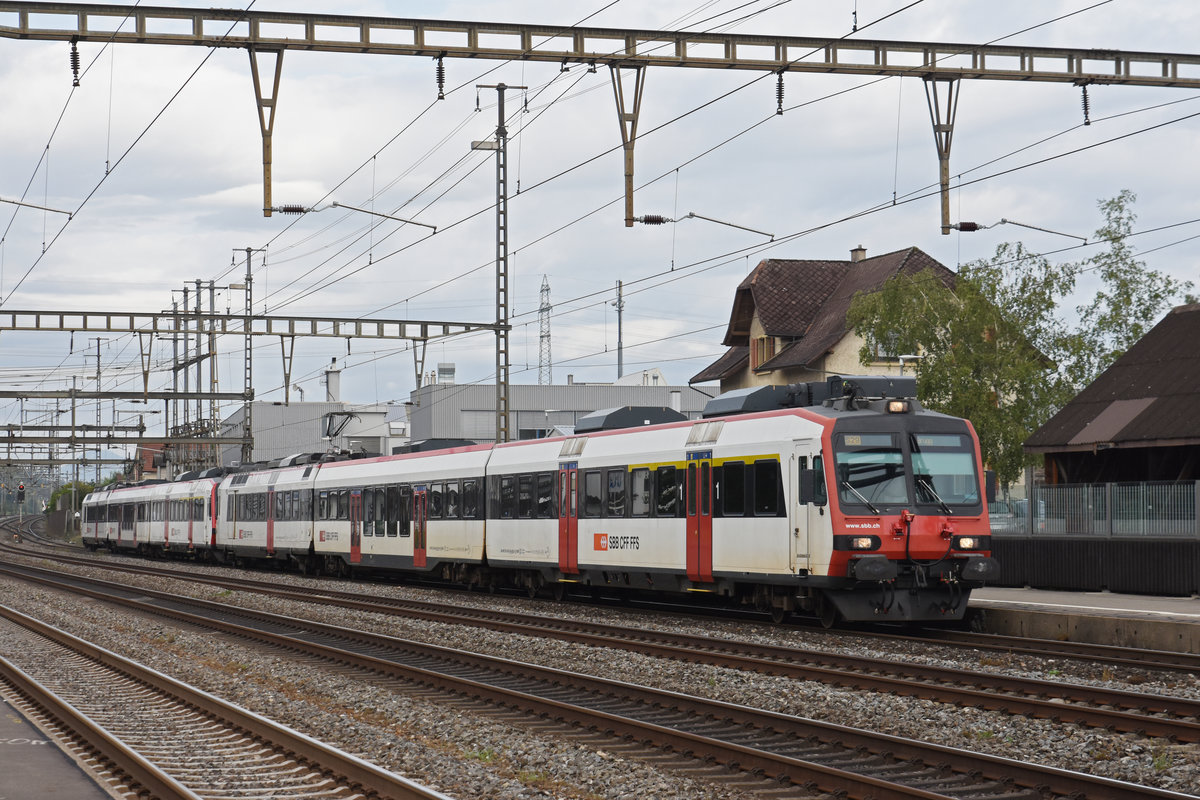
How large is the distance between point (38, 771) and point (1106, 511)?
20.8m

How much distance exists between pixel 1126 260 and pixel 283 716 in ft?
94.3

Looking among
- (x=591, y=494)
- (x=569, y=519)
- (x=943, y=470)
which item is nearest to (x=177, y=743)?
(x=943, y=470)

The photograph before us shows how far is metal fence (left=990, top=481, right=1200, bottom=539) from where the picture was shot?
24.1m

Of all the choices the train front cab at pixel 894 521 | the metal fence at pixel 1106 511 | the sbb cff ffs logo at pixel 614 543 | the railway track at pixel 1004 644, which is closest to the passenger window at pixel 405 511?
the railway track at pixel 1004 644

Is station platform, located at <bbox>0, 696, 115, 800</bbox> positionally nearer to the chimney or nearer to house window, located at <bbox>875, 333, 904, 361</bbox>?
house window, located at <bbox>875, 333, 904, 361</bbox>

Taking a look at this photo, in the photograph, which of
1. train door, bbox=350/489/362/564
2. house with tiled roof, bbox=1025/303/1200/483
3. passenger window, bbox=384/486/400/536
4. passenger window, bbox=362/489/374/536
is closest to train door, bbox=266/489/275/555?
train door, bbox=350/489/362/564

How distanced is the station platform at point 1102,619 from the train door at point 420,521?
13143 millimetres

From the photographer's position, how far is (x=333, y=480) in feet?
127

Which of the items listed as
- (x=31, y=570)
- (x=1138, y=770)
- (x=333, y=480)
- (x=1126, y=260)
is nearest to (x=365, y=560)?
(x=333, y=480)

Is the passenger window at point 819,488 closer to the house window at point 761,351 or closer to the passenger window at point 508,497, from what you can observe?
the passenger window at point 508,497

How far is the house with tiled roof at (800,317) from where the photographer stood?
170 ft

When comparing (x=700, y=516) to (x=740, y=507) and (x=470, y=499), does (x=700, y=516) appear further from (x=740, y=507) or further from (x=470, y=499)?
(x=470, y=499)

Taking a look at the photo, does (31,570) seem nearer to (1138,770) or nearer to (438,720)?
(438,720)

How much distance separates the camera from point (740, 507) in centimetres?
2053
